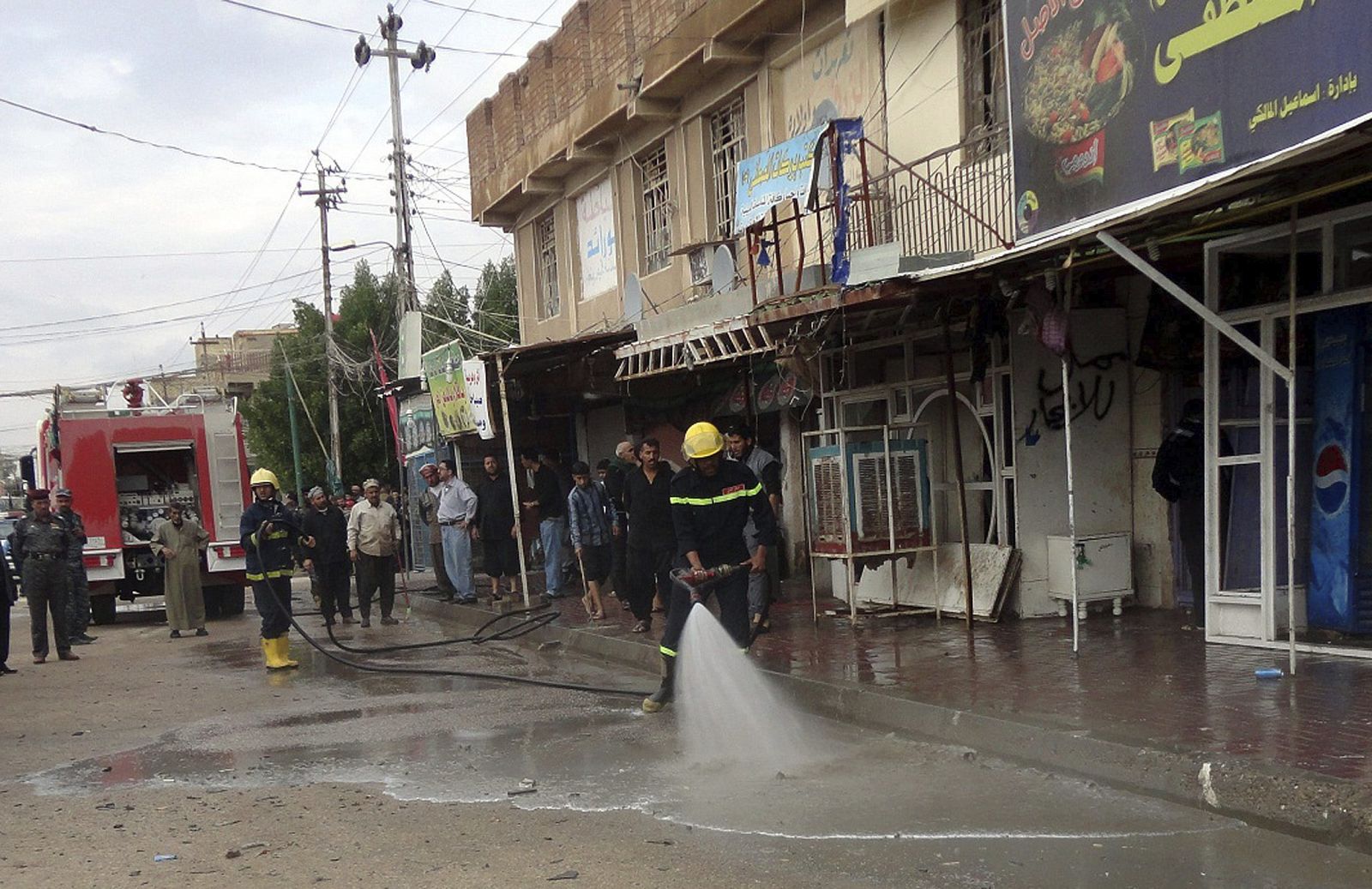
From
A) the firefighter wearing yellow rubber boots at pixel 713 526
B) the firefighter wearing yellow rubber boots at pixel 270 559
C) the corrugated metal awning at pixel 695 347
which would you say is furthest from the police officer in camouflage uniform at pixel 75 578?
the firefighter wearing yellow rubber boots at pixel 713 526

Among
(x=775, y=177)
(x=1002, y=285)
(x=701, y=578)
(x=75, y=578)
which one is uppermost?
(x=775, y=177)

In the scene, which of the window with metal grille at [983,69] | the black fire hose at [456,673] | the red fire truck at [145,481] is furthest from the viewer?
the red fire truck at [145,481]

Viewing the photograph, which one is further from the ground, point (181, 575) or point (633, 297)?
point (633, 297)

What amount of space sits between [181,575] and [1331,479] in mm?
13937

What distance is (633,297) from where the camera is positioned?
19.9 m

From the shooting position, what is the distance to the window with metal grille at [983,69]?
12.5 metres

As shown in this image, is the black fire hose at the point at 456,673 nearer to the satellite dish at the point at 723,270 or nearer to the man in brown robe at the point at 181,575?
the satellite dish at the point at 723,270

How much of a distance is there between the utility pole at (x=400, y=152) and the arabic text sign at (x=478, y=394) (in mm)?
12222

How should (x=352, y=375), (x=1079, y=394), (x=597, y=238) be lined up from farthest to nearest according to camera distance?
(x=352, y=375), (x=597, y=238), (x=1079, y=394)

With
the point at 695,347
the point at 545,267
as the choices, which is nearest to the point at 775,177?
the point at 695,347

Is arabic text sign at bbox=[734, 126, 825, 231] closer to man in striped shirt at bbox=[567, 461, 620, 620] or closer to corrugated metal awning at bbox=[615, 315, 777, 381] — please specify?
corrugated metal awning at bbox=[615, 315, 777, 381]

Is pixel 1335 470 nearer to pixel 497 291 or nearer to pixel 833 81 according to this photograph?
pixel 833 81

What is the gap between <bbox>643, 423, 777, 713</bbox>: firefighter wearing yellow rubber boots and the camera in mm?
8828

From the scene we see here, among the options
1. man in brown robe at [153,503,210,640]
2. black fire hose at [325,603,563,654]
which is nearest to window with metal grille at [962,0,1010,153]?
black fire hose at [325,603,563,654]
